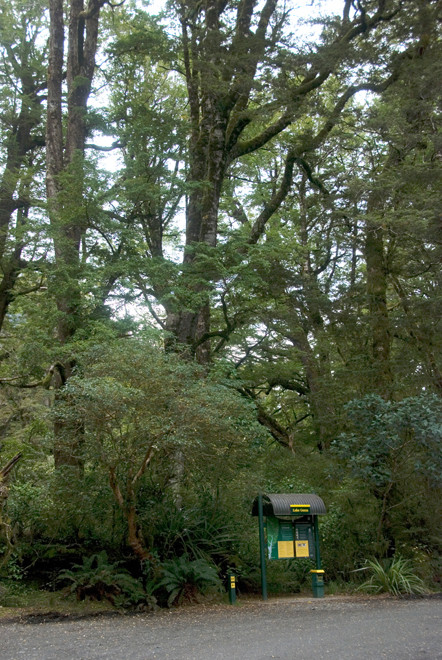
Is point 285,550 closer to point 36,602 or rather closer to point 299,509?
point 299,509

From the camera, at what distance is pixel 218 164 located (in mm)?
16031

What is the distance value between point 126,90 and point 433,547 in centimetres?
1526

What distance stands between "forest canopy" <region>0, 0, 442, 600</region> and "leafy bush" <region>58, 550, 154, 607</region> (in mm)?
547

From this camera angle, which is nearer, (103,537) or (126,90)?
(103,537)

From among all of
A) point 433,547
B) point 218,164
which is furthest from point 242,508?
point 218,164

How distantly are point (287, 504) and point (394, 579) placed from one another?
2331 millimetres

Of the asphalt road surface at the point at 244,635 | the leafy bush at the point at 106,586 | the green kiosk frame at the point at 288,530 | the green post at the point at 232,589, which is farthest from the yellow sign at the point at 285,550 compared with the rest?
the leafy bush at the point at 106,586

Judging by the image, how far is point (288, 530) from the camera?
10.7 meters

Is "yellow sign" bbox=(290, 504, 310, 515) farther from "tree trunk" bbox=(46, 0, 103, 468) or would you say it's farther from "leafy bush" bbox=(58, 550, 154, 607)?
"tree trunk" bbox=(46, 0, 103, 468)

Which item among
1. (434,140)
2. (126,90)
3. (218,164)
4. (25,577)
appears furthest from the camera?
(126,90)

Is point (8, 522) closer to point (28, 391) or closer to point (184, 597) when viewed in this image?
point (184, 597)

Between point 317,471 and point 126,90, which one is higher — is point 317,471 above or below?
below

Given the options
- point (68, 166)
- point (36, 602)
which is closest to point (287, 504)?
point (36, 602)

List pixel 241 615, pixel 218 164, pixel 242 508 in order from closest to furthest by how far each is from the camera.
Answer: pixel 241 615 < pixel 242 508 < pixel 218 164
